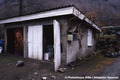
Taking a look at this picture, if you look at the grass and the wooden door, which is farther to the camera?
the wooden door

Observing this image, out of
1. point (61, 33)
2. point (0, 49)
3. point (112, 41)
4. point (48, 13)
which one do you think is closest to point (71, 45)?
point (61, 33)

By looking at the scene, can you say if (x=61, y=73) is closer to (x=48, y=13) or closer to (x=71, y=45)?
(x=71, y=45)

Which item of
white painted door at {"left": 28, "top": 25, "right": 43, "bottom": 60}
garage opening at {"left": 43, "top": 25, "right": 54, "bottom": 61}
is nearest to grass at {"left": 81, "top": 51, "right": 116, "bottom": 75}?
garage opening at {"left": 43, "top": 25, "right": 54, "bottom": 61}

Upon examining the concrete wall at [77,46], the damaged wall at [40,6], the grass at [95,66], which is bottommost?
the grass at [95,66]

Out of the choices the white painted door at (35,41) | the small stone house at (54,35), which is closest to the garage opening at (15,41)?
the small stone house at (54,35)

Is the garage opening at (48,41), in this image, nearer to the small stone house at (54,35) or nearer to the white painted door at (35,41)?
the small stone house at (54,35)

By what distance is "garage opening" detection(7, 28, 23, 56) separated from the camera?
7.84 metres

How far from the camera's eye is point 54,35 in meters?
4.52

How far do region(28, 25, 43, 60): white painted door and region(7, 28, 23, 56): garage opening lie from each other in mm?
1424

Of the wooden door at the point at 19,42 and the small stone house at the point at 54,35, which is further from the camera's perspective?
the wooden door at the point at 19,42

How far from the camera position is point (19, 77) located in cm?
392

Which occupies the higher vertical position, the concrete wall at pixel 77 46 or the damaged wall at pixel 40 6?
the damaged wall at pixel 40 6

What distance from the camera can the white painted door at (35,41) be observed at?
6188 mm

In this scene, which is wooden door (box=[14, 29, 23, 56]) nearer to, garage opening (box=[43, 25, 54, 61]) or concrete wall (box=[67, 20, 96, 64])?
garage opening (box=[43, 25, 54, 61])
